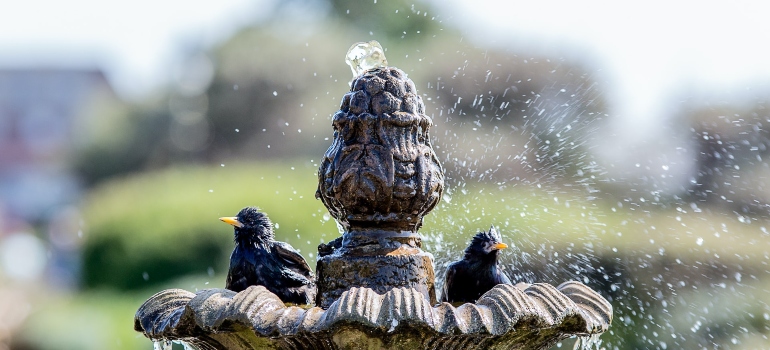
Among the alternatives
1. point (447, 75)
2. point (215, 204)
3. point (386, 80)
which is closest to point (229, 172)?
point (215, 204)

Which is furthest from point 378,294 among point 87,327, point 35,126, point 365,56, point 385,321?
point 35,126

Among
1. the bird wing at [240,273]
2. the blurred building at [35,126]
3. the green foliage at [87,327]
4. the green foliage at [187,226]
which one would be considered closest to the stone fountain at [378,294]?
the bird wing at [240,273]

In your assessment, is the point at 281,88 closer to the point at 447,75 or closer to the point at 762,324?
the point at 447,75

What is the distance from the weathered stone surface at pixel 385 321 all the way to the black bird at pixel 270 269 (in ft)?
1.95

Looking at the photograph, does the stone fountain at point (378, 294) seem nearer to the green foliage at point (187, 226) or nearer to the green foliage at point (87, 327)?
the green foliage at point (187, 226)

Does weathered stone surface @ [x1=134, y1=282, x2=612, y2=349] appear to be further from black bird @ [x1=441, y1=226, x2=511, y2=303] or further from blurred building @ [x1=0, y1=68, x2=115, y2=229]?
blurred building @ [x1=0, y1=68, x2=115, y2=229]

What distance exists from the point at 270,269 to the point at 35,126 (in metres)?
53.0

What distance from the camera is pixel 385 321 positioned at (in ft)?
9.87

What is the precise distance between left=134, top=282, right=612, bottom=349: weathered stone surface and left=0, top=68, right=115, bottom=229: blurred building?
39.6 meters

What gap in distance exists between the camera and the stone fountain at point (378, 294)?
3076 mm

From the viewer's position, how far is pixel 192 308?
10.5ft

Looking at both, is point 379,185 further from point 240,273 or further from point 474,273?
point 240,273

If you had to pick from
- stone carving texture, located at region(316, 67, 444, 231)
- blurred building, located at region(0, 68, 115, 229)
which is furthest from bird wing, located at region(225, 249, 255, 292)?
blurred building, located at region(0, 68, 115, 229)

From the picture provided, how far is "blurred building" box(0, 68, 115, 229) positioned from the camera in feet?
150
